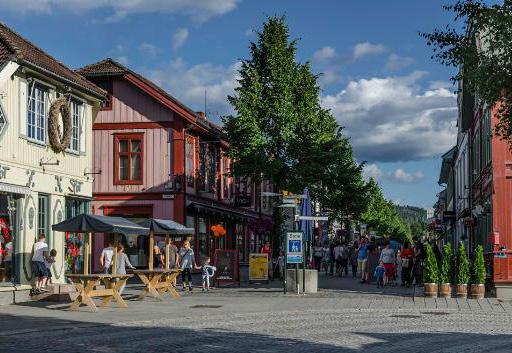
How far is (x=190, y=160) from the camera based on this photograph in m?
40.5

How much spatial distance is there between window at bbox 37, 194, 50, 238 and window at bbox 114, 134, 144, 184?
1437 centimetres

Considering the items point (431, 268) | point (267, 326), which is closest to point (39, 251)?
point (267, 326)

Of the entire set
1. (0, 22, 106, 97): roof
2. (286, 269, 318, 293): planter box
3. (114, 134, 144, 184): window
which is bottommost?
(286, 269, 318, 293): planter box

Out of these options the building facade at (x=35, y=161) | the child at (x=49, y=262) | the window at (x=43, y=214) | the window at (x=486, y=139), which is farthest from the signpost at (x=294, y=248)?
the window at (x=486, y=139)

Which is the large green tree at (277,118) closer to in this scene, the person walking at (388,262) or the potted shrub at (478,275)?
the person walking at (388,262)

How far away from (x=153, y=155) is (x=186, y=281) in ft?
39.4

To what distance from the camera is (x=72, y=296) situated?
22750mm

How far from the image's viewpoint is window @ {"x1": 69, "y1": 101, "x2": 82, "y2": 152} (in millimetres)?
26891

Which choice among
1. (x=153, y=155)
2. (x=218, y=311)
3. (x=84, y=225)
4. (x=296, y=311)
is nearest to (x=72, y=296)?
(x=84, y=225)

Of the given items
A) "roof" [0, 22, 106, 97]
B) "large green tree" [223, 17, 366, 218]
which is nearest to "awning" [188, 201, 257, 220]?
"large green tree" [223, 17, 366, 218]

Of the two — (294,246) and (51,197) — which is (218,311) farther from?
(51,197)

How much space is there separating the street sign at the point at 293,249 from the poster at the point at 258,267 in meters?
6.45

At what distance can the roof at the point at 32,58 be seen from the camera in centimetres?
2225

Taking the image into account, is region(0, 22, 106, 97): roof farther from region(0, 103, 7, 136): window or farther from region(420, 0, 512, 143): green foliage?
region(420, 0, 512, 143): green foliage
